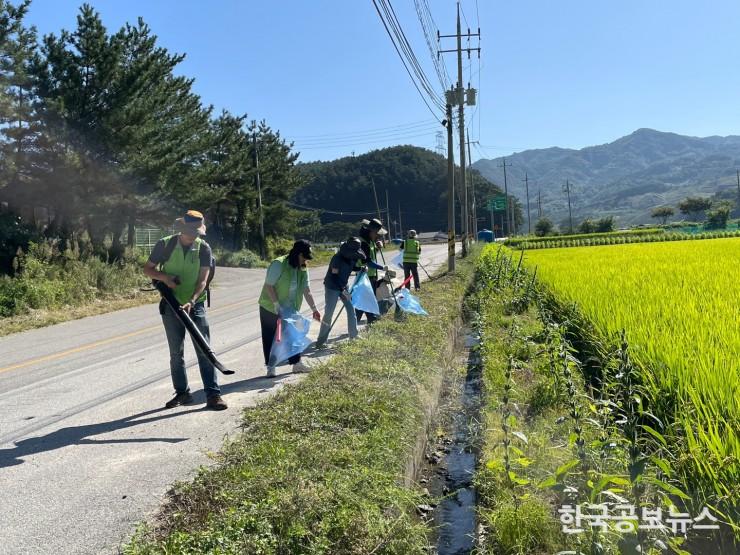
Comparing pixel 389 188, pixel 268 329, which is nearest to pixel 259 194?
pixel 268 329

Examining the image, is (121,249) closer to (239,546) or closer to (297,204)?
(239,546)

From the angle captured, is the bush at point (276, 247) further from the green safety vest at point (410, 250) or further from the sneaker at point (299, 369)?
the sneaker at point (299, 369)

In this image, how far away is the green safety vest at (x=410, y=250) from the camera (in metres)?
12.7

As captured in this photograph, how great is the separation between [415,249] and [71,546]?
34.4 ft

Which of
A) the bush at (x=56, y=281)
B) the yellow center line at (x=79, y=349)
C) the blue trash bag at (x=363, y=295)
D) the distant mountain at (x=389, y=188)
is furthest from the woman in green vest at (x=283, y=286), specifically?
the distant mountain at (x=389, y=188)

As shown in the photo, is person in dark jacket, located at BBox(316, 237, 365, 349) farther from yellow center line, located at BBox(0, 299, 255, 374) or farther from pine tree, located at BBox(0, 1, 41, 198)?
pine tree, located at BBox(0, 1, 41, 198)

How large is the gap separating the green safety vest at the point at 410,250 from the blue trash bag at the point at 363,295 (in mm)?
4505

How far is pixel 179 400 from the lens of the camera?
5250 millimetres

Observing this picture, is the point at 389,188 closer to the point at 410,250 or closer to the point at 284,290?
the point at 410,250

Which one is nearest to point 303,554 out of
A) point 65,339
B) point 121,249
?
point 65,339

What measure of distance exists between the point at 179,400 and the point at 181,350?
54 cm

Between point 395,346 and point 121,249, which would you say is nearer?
point 395,346

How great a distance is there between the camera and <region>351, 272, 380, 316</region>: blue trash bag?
26.8 feet

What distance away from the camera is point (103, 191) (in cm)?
1861
